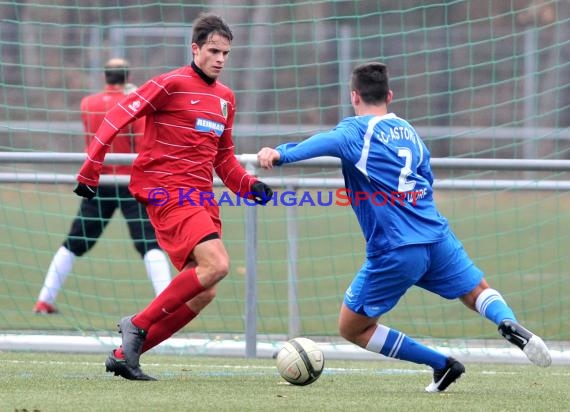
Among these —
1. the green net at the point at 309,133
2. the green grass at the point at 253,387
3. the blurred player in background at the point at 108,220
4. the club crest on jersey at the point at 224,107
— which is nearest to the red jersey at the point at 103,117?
the blurred player in background at the point at 108,220

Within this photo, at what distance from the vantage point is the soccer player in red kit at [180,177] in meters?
5.98

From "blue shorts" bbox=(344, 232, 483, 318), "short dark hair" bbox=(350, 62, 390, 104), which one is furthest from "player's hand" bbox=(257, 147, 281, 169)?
"blue shorts" bbox=(344, 232, 483, 318)

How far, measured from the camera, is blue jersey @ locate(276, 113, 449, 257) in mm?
5570

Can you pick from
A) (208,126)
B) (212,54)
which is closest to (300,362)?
(208,126)

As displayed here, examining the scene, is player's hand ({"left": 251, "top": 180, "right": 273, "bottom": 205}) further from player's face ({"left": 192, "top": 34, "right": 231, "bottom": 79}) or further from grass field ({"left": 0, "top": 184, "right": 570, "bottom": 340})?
grass field ({"left": 0, "top": 184, "right": 570, "bottom": 340})

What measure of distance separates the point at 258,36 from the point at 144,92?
11460 mm

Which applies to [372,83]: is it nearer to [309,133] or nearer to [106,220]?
[106,220]

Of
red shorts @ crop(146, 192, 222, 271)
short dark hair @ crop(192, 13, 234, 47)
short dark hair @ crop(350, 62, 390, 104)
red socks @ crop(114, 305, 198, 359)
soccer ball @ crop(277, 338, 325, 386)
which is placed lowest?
soccer ball @ crop(277, 338, 325, 386)

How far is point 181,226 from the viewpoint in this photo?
602 centimetres

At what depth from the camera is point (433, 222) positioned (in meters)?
5.68

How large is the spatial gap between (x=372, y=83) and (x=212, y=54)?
965 mm

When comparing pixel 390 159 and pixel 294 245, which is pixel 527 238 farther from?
pixel 390 159

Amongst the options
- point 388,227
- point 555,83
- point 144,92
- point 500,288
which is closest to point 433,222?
point 388,227

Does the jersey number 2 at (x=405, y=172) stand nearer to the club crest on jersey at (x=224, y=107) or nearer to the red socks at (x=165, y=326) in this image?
the club crest on jersey at (x=224, y=107)
